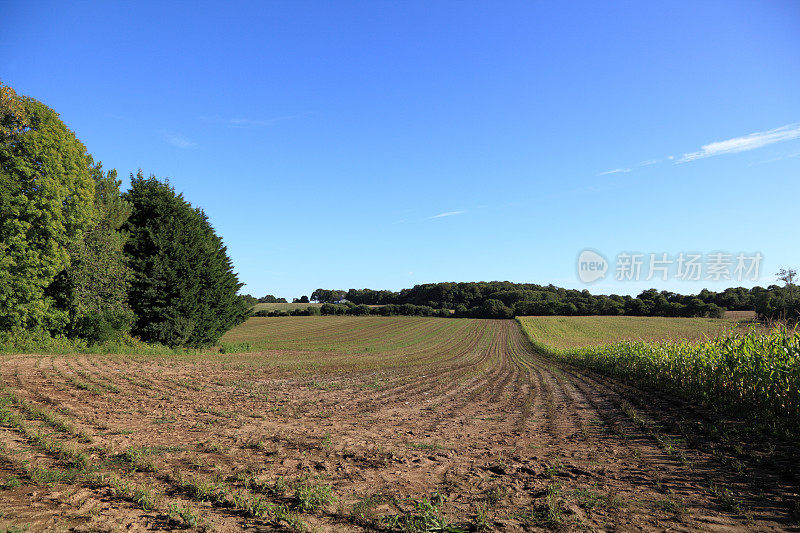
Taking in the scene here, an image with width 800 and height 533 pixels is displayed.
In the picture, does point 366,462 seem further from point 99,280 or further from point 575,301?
point 575,301

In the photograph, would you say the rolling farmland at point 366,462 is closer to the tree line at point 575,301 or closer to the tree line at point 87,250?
the tree line at point 87,250

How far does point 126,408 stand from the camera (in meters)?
9.45

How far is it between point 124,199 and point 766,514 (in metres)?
34.6

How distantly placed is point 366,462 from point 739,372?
470 inches

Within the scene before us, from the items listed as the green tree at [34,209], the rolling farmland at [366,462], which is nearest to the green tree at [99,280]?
the green tree at [34,209]

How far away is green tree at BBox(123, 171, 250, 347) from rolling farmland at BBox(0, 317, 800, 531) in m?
13.6

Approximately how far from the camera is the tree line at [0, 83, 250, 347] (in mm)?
20016

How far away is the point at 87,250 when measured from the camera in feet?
73.6

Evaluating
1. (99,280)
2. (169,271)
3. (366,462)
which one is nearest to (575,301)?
(169,271)

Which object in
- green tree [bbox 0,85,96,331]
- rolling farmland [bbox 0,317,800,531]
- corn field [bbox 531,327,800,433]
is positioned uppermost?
green tree [bbox 0,85,96,331]

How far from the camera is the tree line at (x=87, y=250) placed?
20016 mm

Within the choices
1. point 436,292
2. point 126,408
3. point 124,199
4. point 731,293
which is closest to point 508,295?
point 436,292

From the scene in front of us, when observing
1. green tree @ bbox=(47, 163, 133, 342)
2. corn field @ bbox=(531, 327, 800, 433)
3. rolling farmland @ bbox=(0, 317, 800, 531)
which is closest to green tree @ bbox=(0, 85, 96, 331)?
green tree @ bbox=(47, 163, 133, 342)

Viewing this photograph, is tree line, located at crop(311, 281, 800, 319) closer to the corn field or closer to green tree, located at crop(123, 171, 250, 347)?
the corn field
